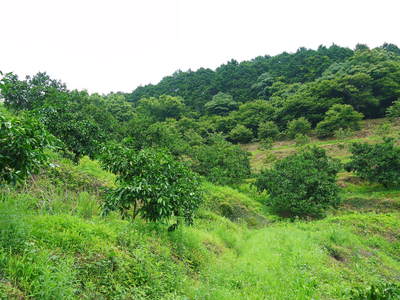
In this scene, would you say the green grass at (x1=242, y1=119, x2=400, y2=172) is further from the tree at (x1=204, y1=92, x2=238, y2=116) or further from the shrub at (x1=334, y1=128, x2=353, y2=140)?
the tree at (x1=204, y1=92, x2=238, y2=116)

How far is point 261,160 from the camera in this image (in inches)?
1403

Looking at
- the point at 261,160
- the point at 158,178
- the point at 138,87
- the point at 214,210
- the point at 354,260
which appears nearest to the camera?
the point at 158,178

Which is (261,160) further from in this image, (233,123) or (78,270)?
(78,270)

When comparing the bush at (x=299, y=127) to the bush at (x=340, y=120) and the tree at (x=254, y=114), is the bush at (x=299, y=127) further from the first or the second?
the tree at (x=254, y=114)

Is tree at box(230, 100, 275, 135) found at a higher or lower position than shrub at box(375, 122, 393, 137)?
higher

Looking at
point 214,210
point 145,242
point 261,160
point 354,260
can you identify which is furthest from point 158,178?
point 261,160

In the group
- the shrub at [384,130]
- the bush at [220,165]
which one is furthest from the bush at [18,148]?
the shrub at [384,130]

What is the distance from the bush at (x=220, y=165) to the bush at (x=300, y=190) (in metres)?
3.64

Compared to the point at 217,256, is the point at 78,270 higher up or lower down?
higher up

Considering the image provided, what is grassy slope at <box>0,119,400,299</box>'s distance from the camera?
11.3ft

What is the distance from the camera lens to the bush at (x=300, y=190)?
57.4 feet

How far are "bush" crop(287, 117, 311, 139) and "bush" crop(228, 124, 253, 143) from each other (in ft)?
24.5

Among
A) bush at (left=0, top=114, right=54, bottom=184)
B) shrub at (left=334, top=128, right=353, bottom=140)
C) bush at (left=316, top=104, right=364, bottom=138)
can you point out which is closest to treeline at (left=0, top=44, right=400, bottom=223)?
bush at (left=0, top=114, right=54, bottom=184)

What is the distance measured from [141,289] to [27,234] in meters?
1.98
